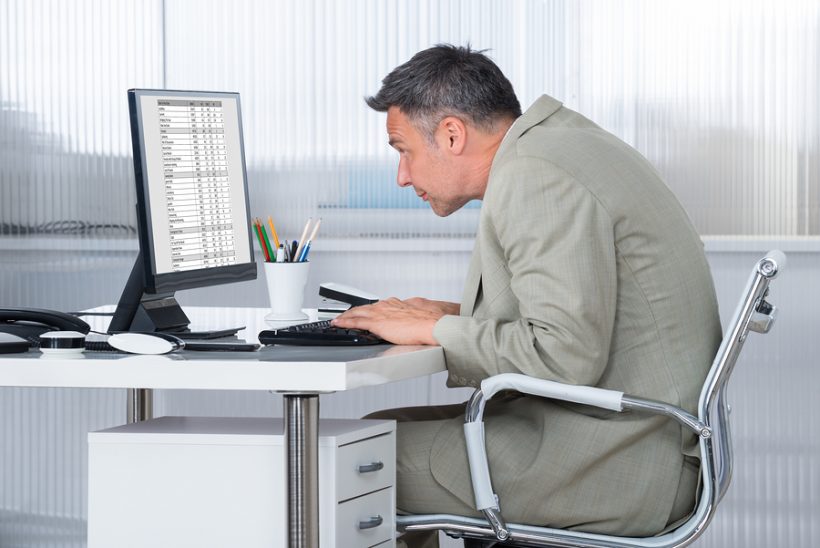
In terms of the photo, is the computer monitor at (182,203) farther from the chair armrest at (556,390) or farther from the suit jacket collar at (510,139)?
the chair armrest at (556,390)

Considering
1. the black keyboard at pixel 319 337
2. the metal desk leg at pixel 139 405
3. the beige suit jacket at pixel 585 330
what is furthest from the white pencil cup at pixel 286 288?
the beige suit jacket at pixel 585 330

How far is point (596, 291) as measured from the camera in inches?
62.4

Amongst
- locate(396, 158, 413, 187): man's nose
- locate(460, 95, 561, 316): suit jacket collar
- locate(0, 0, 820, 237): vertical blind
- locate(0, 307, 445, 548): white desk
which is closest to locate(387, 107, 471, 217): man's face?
locate(396, 158, 413, 187): man's nose

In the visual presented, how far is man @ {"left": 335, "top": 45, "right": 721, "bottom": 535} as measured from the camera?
160 centimetres

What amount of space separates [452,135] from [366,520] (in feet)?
2.19

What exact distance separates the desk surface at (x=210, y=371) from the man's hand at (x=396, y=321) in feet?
0.47

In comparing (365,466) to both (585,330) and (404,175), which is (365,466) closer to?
(585,330)

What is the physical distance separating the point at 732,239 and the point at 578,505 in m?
1.82

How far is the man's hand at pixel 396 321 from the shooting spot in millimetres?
1715

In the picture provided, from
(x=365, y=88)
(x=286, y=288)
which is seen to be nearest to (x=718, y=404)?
(x=286, y=288)

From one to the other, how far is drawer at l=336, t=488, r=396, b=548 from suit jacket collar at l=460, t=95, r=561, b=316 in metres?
0.33

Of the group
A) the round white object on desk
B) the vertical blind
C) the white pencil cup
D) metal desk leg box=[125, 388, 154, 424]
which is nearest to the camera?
the round white object on desk

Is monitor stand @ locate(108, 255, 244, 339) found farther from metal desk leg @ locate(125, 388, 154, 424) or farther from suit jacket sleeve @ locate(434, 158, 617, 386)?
suit jacket sleeve @ locate(434, 158, 617, 386)

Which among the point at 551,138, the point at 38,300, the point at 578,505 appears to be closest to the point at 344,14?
the point at 38,300
